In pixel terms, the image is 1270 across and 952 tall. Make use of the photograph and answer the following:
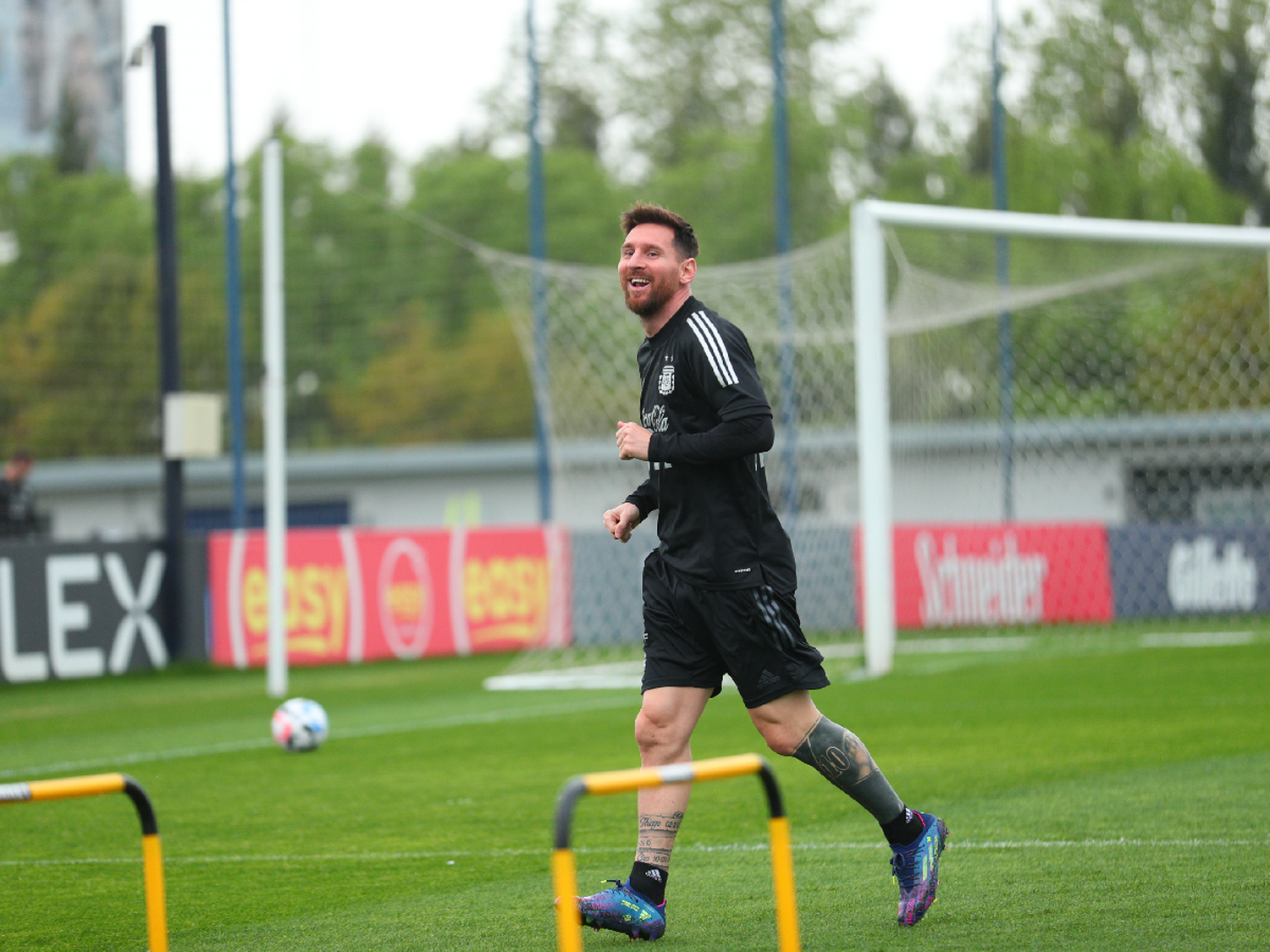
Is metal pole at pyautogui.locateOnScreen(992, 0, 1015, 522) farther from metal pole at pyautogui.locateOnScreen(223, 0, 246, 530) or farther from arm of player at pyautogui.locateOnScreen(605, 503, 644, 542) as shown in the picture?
arm of player at pyautogui.locateOnScreen(605, 503, 644, 542)

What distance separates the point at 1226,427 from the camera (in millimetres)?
20281

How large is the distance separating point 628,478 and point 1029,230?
5.04m

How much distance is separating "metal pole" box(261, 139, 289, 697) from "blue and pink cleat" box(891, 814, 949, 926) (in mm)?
8130

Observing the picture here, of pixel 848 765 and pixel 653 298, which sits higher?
pixel 653 298

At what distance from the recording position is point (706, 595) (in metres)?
4.61

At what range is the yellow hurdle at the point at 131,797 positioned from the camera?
130 inches

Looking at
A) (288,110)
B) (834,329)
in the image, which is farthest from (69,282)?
(834,329)

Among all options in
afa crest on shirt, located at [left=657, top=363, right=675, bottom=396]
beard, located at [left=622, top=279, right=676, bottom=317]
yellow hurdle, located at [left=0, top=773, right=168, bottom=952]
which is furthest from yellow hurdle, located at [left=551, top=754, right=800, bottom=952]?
beard, located at [left=622, top=279, right=676, bottom=317]

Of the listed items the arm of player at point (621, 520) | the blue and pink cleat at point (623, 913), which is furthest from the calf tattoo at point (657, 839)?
the arm of player at point (621, 520)

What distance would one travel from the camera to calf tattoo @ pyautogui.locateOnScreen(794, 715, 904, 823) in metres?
4.62

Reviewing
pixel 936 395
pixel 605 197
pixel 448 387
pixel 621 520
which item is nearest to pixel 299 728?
pixel 621 520

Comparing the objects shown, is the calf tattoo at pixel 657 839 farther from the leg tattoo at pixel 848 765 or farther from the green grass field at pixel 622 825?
the leg tattoo at pixel 848 765

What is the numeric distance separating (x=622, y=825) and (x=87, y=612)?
9.36 m

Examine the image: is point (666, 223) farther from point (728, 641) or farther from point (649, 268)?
point (728, 641)
